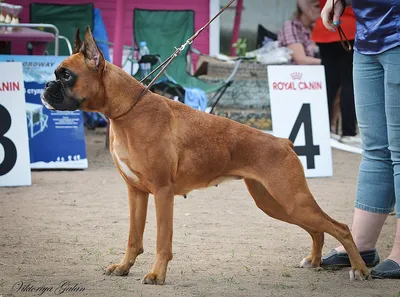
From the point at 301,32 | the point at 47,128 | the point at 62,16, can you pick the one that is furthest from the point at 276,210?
the point at 62,16

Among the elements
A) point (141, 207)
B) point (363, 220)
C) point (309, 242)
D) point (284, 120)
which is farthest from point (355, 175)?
point (141, 207)

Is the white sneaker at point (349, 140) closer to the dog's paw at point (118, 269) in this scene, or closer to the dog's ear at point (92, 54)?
the dog's paw at point (118, 269)

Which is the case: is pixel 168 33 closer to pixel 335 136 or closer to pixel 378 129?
pixel 335 136

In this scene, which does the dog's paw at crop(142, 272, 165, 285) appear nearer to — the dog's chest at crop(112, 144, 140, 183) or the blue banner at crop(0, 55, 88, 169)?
the dog's chest at crop(112, 144, 140, 183)

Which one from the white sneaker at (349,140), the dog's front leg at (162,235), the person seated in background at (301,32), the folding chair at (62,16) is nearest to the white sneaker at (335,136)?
the white sneaker at (349,140)

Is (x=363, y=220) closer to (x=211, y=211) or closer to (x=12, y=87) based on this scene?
(x=211, y=211)

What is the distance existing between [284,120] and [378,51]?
4092 millimetres

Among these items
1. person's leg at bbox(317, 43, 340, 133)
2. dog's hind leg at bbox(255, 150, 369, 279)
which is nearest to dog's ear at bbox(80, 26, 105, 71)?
dog's hind leg at bbox(255, 150, 369, 279)

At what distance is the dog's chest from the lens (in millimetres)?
4290

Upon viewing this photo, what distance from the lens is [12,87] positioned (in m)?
7.91

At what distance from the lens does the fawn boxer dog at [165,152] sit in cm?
418

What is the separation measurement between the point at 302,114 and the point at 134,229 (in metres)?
4.49

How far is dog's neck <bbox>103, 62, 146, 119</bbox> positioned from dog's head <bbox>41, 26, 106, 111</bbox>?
74 millimetres

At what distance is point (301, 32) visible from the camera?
40.6 ft
